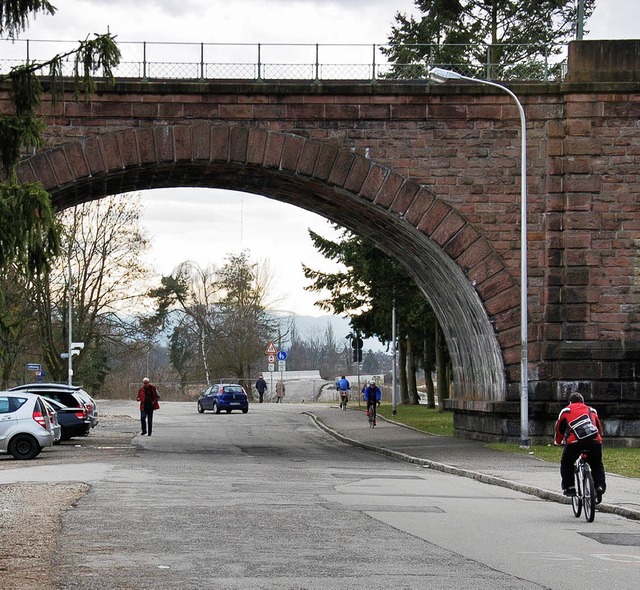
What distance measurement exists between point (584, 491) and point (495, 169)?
14.3 m

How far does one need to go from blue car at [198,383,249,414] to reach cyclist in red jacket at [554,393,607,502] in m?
39.2

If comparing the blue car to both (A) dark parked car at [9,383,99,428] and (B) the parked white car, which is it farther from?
(B) the parked white car

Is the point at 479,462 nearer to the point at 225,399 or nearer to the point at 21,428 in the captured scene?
the point at 21,428

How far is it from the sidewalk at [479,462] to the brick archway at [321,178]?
2257 mm

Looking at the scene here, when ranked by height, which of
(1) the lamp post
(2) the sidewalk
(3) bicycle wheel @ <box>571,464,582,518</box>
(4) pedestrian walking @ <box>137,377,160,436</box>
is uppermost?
(1) the lamp post

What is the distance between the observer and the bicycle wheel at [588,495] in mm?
13680

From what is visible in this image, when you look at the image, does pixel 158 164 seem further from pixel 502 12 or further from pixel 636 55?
pixel 502 12

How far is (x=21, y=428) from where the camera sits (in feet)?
78.9

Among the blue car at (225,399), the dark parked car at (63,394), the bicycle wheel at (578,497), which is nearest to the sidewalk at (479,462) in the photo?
the bicycle wheel at (578,497)

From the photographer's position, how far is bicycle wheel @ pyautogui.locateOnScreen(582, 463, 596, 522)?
13.7m

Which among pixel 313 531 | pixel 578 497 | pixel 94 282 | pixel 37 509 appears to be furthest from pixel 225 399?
pixel 313 531

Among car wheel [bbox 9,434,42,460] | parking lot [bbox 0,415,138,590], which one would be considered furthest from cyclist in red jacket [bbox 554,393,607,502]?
car wheel [bbox 9,434,42,460]

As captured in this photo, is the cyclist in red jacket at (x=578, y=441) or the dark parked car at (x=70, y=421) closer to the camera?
the cyclist in red jacket at (x=578, y=441)

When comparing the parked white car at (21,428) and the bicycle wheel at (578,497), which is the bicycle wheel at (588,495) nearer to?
the bicycle wheel at (578,497)
